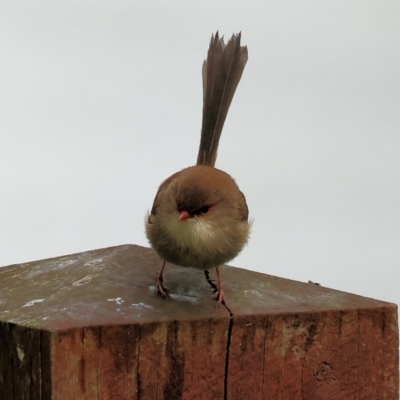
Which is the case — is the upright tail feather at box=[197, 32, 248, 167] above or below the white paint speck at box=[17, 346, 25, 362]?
above

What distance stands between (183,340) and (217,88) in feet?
6.53

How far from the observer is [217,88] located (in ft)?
12.4

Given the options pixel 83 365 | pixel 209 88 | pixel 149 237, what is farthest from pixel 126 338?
pixel 209 88

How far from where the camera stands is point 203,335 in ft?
6.97

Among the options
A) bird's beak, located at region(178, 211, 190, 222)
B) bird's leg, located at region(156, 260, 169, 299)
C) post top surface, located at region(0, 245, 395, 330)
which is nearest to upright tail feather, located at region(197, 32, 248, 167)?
bird's beak, located at region(178, 211, 190, 222)

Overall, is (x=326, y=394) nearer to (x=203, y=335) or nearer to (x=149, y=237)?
(x=203, y=335)

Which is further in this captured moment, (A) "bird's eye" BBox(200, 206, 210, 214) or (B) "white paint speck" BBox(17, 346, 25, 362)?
(A) "bird's eye" BBox(200, 206, 210, 214)

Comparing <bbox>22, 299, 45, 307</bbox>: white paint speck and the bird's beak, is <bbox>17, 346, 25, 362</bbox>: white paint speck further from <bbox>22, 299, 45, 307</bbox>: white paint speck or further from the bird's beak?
the bird's beak

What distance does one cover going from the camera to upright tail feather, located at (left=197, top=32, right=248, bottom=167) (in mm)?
3740

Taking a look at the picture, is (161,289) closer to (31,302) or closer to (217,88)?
(31,302)

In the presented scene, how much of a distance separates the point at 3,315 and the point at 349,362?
118 centimetres

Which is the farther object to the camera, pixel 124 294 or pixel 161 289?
pixel 161 289

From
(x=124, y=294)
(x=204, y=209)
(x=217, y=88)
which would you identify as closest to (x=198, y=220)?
(x=204, y=209)

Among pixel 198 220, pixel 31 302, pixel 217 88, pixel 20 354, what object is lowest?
pixel 20 354
